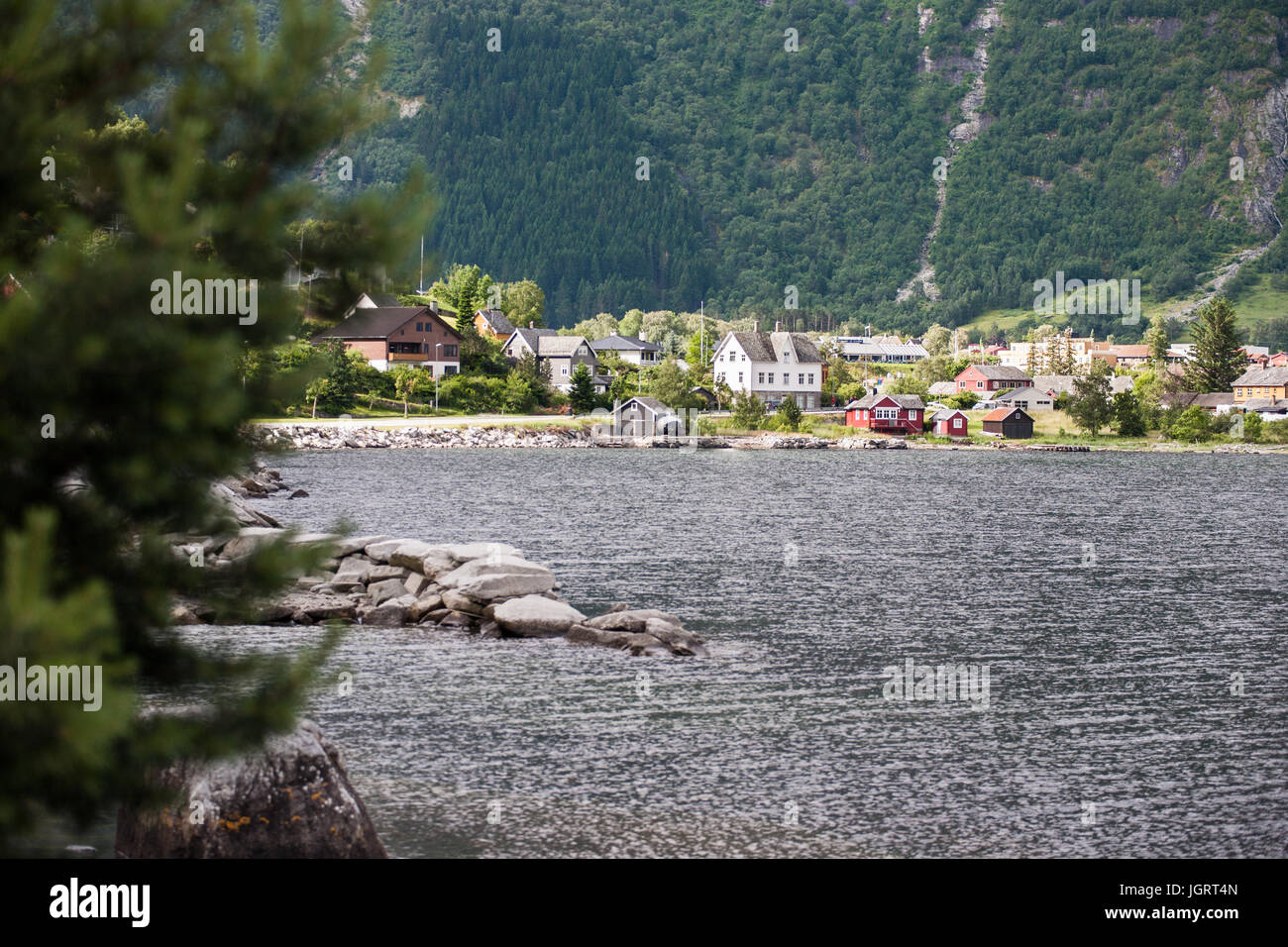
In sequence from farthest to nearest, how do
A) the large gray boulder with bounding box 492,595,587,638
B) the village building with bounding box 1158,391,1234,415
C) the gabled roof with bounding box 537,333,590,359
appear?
the gabled roof with bounding box 537,333,590,359
the village building with bounding box 1158,391,1234,415
the large gray boulder with bounding box 492,595,587,638

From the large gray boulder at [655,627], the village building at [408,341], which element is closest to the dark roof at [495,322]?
the village building at [408,341]

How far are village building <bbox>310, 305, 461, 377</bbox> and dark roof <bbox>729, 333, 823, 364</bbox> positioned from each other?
3535 centimetres

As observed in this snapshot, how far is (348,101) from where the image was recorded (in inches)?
398

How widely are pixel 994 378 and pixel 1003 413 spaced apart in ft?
100

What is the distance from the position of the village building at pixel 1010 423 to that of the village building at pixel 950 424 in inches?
136

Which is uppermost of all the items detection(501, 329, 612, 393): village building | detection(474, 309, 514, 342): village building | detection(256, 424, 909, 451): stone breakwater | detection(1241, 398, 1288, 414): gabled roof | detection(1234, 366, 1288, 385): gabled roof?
detection(474, 309, 514, 342): village building

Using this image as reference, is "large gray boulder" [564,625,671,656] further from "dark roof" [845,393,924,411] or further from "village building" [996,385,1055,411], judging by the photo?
"village building" [996,385,1055,411]

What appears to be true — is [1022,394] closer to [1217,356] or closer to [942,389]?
[942,389]

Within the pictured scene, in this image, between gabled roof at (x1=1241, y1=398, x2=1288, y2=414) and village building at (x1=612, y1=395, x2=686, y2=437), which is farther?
gabled roof at (x1=1241, y1=398, x2=1288, y2=414)

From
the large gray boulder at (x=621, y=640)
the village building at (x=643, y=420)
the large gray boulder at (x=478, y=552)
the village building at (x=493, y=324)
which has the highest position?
the village building at (x=493, y=324)

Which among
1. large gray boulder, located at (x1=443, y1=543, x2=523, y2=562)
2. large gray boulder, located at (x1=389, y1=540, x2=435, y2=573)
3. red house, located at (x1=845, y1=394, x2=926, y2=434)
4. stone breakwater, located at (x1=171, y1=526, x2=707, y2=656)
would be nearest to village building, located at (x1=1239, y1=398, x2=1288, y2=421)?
red house, located at (x1=845, y1=394, x2=926, y2=434)

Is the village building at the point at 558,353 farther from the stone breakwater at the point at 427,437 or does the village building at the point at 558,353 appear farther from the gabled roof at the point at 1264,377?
the gabled roof at the point at 1264,377

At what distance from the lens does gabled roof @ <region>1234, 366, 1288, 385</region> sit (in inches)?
6412

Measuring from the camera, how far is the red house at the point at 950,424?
150 metres
